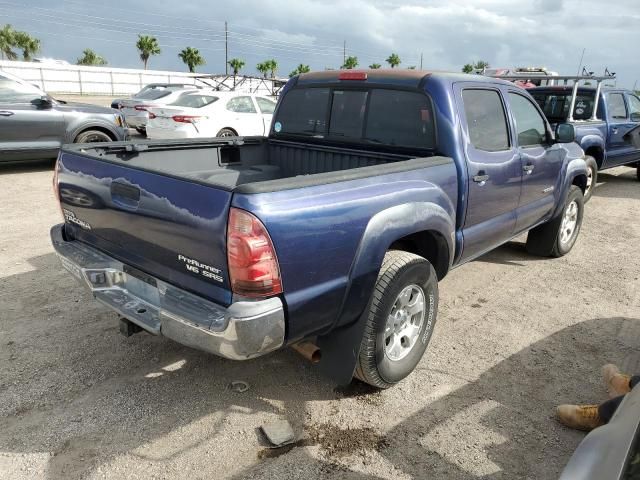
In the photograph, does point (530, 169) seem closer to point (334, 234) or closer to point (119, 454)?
point (334, 234)

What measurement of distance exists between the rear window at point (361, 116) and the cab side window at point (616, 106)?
6.78 m

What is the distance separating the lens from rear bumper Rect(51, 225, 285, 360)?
228 centimetres

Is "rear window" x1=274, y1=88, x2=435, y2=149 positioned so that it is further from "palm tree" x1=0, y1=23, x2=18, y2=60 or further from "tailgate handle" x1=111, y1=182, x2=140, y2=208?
"palm tree" x1=0, y1=23, x2=18, y2=60

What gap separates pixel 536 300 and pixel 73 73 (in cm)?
4588

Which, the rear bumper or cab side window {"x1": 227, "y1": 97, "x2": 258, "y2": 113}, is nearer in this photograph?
the rear bumper

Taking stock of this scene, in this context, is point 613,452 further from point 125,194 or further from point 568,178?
point 568,178

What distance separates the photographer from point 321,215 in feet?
7.96

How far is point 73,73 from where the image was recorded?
41969mm

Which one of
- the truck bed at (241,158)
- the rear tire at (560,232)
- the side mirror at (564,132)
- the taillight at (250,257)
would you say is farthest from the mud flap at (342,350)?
the rear tire at (560,232)

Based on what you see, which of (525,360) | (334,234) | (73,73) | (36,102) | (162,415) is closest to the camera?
(334,234)

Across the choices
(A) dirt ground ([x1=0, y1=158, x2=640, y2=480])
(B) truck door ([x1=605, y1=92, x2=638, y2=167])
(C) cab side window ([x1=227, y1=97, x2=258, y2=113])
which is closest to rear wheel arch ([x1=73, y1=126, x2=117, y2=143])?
(C) cab side window ([x1=227, y1=97, x2=258, y2=113])

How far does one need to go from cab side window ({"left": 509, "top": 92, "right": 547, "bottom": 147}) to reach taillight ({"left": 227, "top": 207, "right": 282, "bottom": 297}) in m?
2.98

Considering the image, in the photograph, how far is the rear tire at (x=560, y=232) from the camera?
18.1 feet

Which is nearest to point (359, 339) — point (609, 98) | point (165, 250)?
point (165, 250)
